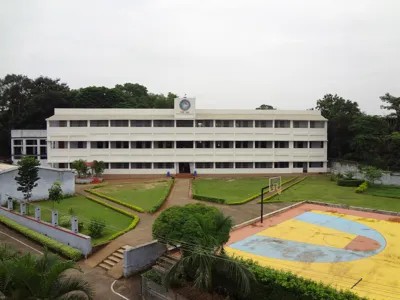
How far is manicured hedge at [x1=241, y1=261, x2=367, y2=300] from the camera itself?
9859 mm

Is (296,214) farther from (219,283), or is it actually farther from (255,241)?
(219,283)

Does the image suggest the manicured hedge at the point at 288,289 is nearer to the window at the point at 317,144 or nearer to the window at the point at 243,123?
the window at the point at 243,123

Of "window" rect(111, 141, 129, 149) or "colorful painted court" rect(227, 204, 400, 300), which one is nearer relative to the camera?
"colorful painted court" rect(227, 204, 400, 300)

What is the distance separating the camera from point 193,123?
1735 inches

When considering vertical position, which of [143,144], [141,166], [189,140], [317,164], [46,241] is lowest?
[46,241]

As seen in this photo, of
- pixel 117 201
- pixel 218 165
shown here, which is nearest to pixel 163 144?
pixel 218 165

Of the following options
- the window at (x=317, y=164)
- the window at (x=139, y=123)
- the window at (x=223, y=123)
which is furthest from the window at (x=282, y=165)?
the window at (x=139, y=123)

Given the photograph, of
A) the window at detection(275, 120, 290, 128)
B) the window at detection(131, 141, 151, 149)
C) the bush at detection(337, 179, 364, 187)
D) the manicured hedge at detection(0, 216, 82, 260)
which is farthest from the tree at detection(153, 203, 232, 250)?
the window at detection(275, 120, 290, 128)

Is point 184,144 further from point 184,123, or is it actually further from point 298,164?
point 298,164

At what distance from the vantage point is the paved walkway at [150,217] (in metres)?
16.2

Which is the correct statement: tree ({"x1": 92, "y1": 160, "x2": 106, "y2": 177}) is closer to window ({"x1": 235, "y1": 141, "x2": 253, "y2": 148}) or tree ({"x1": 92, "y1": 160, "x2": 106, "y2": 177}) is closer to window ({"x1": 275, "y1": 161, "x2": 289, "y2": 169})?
window ({"x1": 235, "y1": 141, "x2": 253, "y2": 148})

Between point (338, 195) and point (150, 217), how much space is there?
18.5m

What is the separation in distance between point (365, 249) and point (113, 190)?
926 inches

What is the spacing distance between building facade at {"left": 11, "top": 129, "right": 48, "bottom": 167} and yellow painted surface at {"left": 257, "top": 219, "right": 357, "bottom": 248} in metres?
42.9
